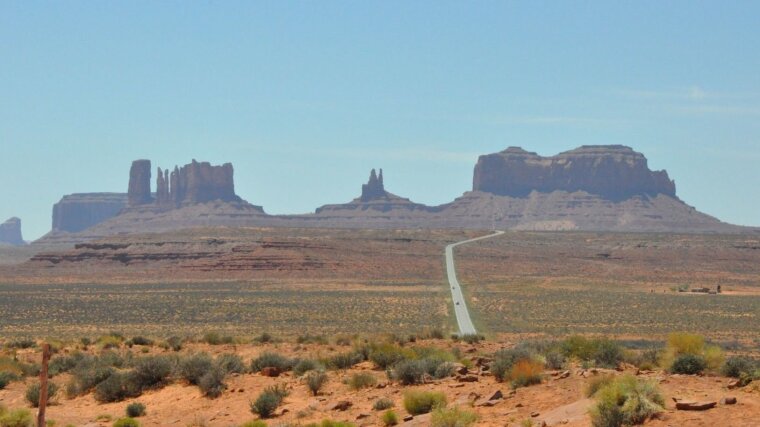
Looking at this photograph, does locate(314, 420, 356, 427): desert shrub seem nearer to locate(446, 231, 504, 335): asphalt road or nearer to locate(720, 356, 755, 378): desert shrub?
locate(720, 356, 755, 378): desert shrub

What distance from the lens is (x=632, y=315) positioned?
5309 centimetres

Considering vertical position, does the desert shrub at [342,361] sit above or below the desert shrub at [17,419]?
above

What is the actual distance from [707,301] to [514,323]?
22166mm

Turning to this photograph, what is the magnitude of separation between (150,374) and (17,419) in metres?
4.55

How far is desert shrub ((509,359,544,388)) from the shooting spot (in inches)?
740

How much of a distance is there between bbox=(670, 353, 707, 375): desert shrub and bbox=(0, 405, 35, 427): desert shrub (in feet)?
39.8

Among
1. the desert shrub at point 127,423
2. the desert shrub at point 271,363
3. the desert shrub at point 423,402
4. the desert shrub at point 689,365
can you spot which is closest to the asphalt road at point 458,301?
the desert shrub at point 271,363

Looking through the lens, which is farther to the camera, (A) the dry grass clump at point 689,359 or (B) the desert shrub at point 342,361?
(B) the desert shrub at point 342,361

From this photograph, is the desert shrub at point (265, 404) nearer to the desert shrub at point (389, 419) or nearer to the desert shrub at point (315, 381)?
the desert shrub at point (315, 381)

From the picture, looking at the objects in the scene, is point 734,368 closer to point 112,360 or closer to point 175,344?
point 112,360

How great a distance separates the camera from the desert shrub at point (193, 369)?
2333 centimetres

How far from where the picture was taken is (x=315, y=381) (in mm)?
21391

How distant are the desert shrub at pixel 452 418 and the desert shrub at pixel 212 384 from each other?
7.05m

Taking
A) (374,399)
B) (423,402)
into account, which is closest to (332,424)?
(423,402)
